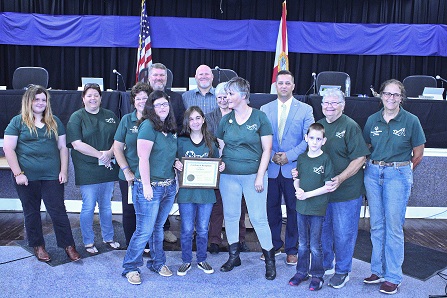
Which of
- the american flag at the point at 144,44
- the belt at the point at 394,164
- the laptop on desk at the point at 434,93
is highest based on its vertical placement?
the american flag at the point at 144,44

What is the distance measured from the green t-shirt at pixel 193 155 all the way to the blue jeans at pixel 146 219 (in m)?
0.10

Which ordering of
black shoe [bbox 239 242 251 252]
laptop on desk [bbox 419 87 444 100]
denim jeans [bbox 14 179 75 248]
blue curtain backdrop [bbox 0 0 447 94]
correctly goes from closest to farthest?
denim jeans [bbox 14 179 75 248], black shoe [bbox 239 242 251 252], laptop on desk [bbox 419 87 444 100], blue curtain backdrop [bbox 0 0 447 94]

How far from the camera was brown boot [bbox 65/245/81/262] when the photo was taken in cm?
376

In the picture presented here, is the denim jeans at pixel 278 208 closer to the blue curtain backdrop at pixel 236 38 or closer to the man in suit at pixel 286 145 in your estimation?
the man in suit at pixel 286 145

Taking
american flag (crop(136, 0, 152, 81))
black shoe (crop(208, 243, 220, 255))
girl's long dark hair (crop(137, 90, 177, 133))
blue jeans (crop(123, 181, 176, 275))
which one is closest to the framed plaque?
blue jeans (crop(123, 181, 176, 275))

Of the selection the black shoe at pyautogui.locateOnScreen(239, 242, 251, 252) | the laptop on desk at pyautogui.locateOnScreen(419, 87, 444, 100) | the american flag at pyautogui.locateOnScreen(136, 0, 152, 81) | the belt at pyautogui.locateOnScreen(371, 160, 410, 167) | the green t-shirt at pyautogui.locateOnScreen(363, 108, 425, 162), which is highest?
the american flag at pyautogui.locateOnScreen(136, 0, 152, 81)

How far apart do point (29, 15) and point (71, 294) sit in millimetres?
7671

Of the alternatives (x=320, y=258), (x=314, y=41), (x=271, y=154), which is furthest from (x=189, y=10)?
(x=320, y=258)

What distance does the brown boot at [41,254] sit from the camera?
3736 mm

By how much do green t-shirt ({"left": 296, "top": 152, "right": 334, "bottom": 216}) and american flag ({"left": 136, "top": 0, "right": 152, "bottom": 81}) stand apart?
5.87 metres

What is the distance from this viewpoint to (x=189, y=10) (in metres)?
9.98

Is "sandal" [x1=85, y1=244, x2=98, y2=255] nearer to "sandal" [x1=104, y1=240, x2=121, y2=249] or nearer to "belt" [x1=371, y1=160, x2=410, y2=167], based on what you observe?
"sandal" [x1=104, y1=240, x2=121, y2=249]

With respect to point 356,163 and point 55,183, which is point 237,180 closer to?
point 356,163

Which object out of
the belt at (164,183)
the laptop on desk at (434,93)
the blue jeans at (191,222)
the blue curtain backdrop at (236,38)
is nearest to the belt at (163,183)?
the belt at (164,183)
